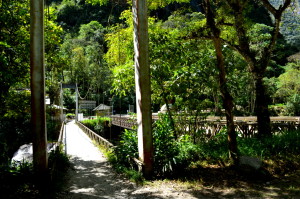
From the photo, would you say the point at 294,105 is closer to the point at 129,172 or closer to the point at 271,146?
the point at 271,146

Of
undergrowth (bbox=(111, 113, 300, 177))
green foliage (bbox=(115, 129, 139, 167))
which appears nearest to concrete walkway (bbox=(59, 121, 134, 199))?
green foliage (bbox=(115, 129, 139, 167))

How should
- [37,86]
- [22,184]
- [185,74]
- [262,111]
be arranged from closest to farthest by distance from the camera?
[22,184]
[37,86]
[185,74]
[262,111]

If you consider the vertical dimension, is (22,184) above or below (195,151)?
below

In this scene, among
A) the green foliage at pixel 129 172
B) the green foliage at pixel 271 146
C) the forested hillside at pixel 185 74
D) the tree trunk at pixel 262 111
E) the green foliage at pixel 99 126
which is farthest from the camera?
the green foliage at pixel 99 126

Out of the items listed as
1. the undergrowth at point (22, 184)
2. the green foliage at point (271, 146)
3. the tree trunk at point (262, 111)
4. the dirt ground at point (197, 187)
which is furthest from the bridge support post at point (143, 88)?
the tree trunk at point (262, 111)

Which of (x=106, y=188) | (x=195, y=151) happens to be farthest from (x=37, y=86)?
(x=195, y=151)

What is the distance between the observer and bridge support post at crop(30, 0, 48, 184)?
530cm

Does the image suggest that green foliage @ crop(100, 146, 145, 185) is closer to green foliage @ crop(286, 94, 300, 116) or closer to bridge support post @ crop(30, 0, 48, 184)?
bridge support post @ crop(30, 0, 48, 184)

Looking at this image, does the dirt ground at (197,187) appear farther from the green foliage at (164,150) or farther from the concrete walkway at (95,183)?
the green foliage at (164,150)

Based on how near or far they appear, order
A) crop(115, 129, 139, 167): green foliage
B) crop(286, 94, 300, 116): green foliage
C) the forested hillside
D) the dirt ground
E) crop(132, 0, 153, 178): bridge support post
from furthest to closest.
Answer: crop(286, 94, 300, 116): green foliage, crop(115, 129, 139, 167): green foliage, the forested hillside, crop(132, 0, 153, 178): bridge support post, the dirt ground

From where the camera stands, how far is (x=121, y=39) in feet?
28.9

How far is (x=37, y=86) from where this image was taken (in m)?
5.30

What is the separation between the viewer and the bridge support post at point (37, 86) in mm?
5297

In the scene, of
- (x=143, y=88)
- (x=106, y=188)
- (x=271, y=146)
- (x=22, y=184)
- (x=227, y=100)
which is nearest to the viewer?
(x=22, y=184)
